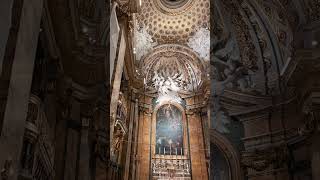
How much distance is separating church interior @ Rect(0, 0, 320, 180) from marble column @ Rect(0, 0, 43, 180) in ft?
0.03

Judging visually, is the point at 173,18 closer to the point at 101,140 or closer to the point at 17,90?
the point at 101,140

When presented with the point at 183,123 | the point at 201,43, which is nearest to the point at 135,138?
the point at 183,123

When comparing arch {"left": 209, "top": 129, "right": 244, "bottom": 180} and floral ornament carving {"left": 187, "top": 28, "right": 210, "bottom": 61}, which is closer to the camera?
arch {"left": 209, "top": 129, "right": 244, "bottom": 180}

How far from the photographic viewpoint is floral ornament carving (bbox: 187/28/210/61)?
17.2 metres

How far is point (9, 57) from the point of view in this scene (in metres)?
3.90

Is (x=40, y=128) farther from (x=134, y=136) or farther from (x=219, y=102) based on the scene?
(x=134, y=136)

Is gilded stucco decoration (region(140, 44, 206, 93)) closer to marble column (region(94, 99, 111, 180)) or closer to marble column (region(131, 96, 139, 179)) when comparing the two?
marble column (region(131, 96, 139, 179))

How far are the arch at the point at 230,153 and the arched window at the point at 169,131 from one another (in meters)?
3.30

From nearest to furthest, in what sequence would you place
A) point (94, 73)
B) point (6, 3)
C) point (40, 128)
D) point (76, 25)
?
point (6, 3) < point (40, 128) < point (76, 25) < point (94, 73)

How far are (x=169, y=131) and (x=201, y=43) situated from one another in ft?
12.4

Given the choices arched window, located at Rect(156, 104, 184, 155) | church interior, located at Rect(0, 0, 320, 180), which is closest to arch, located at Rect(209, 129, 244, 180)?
church interior, located at Rect(0, 0, 320, 180)

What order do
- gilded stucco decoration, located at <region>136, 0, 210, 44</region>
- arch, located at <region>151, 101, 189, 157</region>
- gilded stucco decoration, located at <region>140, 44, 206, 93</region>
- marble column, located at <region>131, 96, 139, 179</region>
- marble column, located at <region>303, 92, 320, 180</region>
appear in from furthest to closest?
gilded stucco decoration, located at <region>140, 44, 206, 93</region> < gilded stucco decoration, located at <region>136, 0, 210, 44</region> < arch, located at <region>151, 101, 189, 157</region> < marble column, located at <region>131, 96, 139, 179</region> < marble column, located at <region>303, 92, 320, 180</region>

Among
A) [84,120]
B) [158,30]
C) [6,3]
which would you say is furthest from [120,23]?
[6,3]

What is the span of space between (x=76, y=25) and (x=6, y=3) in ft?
12.7
